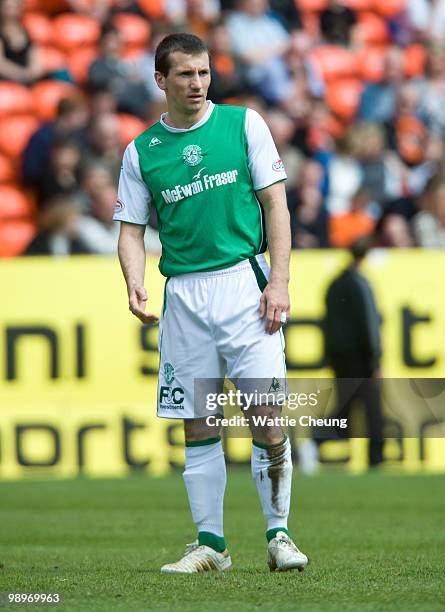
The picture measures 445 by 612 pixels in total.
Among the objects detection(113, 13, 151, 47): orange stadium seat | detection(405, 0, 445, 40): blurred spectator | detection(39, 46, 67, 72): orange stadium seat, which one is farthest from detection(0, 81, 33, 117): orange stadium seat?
detection(405, 0, 445, 40): blurred spectator

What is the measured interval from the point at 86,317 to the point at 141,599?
25.2ft

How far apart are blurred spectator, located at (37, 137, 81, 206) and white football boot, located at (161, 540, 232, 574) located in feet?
27.8

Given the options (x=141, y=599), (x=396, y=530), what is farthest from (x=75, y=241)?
(x=141, y=599)

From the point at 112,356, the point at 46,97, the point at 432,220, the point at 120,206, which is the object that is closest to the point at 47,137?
the point at 46,97

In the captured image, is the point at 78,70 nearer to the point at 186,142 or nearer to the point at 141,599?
the point at 186,142

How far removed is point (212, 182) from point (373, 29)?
1241cm

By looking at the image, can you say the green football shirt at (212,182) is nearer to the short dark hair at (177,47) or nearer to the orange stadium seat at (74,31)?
the short dark hair at (177,47)

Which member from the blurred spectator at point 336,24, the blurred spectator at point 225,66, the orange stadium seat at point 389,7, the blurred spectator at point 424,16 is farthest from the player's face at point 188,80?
the orange stadium seat at point 389,7

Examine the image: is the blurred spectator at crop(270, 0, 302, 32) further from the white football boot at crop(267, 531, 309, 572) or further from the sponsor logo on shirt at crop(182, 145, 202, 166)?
the white football boot at crop(267, 531, 309, 572)

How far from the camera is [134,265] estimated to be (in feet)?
19.0

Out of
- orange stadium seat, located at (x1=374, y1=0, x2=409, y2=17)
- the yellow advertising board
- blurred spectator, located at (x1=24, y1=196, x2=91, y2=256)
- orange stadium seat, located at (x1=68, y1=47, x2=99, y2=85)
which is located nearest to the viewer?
the yellow advertising board

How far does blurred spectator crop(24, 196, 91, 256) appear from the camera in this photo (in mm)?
13062

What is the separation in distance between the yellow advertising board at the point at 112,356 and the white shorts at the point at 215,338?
6129 mm

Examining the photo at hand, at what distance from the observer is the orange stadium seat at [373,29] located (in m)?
17.4
